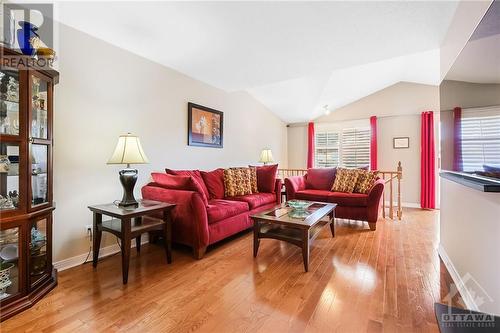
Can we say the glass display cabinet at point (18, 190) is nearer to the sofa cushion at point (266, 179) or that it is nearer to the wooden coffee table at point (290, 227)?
the wooden coffee table at point (290, 227)

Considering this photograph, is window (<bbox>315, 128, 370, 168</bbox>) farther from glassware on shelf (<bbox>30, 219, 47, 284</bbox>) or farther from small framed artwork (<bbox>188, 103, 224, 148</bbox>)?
glassware on shelf (<bbox>30, 219, 47, 284</bbox>)

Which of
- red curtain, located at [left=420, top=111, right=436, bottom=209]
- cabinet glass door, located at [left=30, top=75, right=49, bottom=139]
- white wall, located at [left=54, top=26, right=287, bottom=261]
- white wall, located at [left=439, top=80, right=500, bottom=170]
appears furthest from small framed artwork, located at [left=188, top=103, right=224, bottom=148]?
red curtain, located at [left=420, top=111, right=436, bottom=209]

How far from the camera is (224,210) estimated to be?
272 cm

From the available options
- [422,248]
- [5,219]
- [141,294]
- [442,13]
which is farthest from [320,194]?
[5,219]

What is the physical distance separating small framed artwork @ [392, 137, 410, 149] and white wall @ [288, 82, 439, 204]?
0.06 m

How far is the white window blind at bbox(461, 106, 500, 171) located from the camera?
4.08 feet

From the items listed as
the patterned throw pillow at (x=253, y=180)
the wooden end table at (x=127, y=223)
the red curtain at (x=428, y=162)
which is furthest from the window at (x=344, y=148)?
the wooden end table at (x=127, y=223)

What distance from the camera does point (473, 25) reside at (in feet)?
5.39

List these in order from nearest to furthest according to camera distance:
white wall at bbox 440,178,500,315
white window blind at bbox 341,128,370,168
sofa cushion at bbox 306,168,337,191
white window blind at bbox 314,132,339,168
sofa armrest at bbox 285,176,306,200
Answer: white wall at bbox 440,178,500,315, sofa armrest at bbox 285,176,306,200, sofa cushion at bbox 306,168,337,191, white window blind at bbox 341,128,370,168, white window blind at bbox 314,132,339,168

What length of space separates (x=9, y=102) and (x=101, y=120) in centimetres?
82

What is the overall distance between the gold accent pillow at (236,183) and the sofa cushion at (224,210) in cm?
42

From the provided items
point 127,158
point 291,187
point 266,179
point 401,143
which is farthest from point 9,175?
point 401,143

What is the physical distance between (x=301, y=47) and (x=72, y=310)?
3.06 m

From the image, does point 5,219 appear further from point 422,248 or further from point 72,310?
point 422,248
